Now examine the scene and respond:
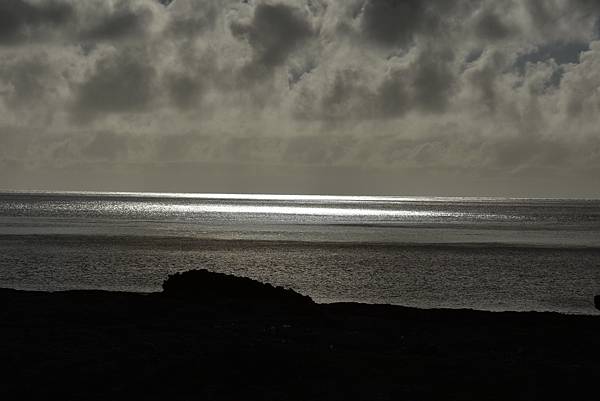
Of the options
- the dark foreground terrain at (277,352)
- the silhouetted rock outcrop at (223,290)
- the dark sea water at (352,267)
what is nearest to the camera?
the dark foreground terrain at (277,352)

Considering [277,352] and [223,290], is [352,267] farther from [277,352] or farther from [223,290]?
[277,352]

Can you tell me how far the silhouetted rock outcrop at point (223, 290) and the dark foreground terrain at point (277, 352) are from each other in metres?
0.64

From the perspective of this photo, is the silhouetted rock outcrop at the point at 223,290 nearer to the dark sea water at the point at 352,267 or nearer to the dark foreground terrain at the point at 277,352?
the dark foreground terrain at the point at 277,352

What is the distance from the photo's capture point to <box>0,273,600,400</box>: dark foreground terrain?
13.2 meters

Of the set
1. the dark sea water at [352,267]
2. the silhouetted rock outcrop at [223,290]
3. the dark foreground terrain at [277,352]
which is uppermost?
the silhouetted rock outcrop at [223,290]

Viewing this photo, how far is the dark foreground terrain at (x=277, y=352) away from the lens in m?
13.2

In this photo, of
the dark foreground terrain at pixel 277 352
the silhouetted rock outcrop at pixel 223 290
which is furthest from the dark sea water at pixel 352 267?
the dark foreground terrain at pixel 277 352

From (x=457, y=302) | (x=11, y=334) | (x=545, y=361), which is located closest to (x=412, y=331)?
(x=545, y=361)

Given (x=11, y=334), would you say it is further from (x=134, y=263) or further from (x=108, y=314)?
(x=134, y=263)

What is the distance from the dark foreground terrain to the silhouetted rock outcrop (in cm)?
64

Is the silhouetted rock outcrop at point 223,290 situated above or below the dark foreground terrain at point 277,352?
above

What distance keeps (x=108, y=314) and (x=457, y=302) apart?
23.9 m

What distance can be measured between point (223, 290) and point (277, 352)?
32.2 feet

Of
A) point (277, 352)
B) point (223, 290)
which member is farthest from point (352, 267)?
point (277, 352)
